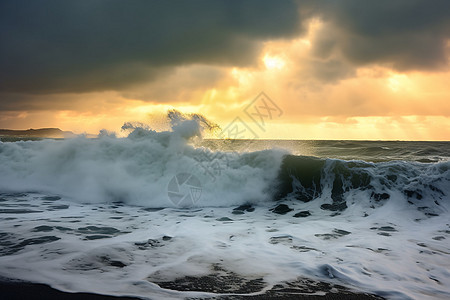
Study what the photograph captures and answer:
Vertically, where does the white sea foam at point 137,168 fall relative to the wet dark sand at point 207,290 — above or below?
above

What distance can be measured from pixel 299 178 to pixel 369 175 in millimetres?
1953

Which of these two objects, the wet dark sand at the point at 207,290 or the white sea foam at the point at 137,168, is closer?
the wet dark sand at the point at 207,290

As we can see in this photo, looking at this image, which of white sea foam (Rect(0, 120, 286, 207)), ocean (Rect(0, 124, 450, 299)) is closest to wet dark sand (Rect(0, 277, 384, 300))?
ocean (Rect(0, 124, 450, 299))

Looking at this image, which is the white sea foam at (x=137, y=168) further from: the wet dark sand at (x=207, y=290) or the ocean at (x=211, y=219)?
the wet dark sand at (x=207, y=290)

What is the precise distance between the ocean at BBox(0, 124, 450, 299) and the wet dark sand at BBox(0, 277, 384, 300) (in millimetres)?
36

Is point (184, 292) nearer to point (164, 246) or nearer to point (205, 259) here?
point (205, 259)

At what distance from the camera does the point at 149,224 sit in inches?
241

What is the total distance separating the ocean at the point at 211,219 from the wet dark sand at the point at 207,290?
0.04 meters

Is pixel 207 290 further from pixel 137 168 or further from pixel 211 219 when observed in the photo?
pixel 137 168

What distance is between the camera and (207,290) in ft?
10.2

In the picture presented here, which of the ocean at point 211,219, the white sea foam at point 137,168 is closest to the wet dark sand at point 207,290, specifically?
the ocean at point 211,219

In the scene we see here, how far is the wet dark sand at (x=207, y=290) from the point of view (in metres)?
2.85

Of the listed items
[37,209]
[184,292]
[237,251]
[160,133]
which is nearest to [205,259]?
[237,251]

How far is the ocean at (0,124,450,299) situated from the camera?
11.3ft
